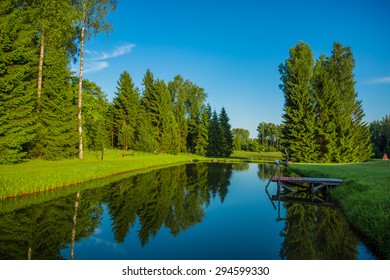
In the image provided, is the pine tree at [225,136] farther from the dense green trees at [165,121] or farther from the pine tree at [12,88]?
the pine tree at [12,88]

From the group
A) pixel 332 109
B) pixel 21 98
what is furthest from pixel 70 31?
pixel 332 109

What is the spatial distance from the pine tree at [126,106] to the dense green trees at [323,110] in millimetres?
27125

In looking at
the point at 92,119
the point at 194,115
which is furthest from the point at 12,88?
the point at 194,115

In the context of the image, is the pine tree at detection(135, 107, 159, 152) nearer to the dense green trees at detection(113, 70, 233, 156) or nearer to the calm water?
the dense green trees at detection(113, 70, 233, 156)

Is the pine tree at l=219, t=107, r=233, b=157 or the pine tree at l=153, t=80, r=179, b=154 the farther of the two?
the pine tree at l=219, t=107, r=233, b=157

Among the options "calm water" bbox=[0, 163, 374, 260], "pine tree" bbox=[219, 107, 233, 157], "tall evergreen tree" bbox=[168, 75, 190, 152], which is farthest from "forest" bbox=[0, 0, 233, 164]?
"pine tree" bbox=[219, 107, 233, 157]

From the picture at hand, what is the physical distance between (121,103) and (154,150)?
444 inches

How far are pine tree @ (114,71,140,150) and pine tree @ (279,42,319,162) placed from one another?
2703 centimetres

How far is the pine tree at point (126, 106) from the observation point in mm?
46550

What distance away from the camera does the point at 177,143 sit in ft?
172

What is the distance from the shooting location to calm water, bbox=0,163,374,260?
7219mm

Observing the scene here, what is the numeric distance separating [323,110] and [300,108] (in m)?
3.38

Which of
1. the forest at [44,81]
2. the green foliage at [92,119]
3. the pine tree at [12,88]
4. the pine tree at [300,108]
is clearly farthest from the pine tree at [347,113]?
the pine tree at [12,88]

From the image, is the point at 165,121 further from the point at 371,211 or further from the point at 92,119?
the point at 371,211
